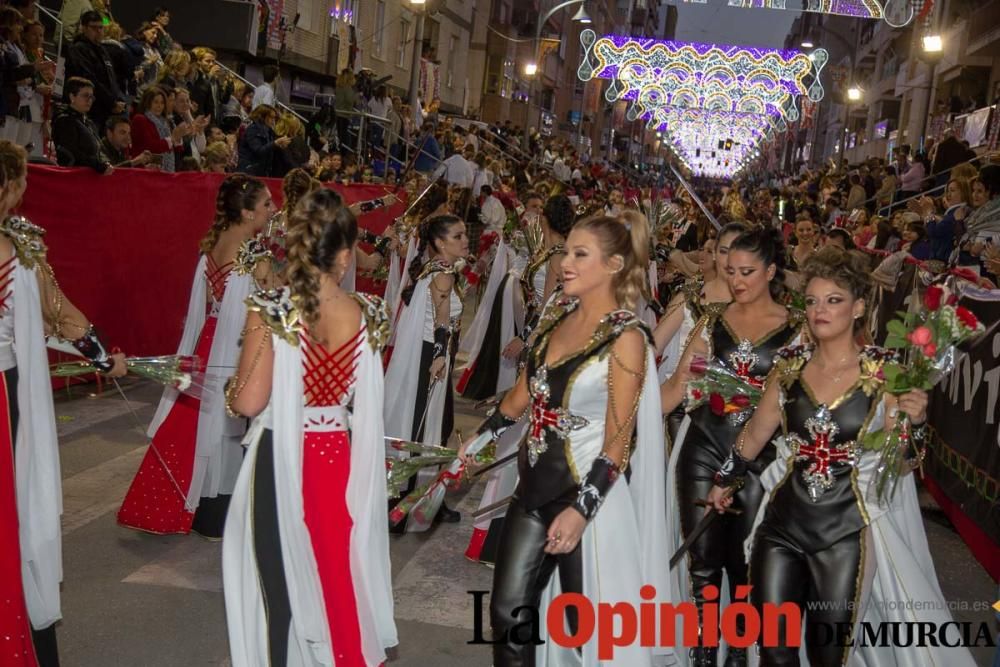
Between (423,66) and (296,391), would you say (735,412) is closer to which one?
(296,391)

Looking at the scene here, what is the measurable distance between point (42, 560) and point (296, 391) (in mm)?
1320

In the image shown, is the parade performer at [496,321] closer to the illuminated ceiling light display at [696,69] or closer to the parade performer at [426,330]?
the parade performer at [426,330]

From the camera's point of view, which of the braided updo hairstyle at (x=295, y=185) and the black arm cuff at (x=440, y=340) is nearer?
the black arm cuff at (x=440, y=340)

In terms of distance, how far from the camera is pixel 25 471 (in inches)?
169

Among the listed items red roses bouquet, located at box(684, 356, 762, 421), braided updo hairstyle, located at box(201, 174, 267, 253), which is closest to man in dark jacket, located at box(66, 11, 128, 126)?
braided updo hairstyle, located at box(201, 174, 267, 253)

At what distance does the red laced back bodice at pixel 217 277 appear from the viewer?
6754 millimetres

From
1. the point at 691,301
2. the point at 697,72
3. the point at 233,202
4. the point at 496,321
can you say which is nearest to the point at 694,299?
the point at 691,301

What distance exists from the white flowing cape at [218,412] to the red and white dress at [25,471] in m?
1.93

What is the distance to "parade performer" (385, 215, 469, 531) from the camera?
7164 millimetres

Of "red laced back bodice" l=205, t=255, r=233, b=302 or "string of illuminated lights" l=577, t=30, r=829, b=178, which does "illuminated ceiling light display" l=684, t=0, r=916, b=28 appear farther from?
"red laced back bodice" l=205, t=255, r=233, b=302

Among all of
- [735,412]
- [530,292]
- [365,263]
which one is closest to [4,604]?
[735,412]

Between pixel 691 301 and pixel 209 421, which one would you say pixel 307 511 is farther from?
pixel 209 421

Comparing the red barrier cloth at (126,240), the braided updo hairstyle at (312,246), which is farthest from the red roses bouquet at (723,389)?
the red barrier cloth at (126,240)

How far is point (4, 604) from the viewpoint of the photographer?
4.13m
